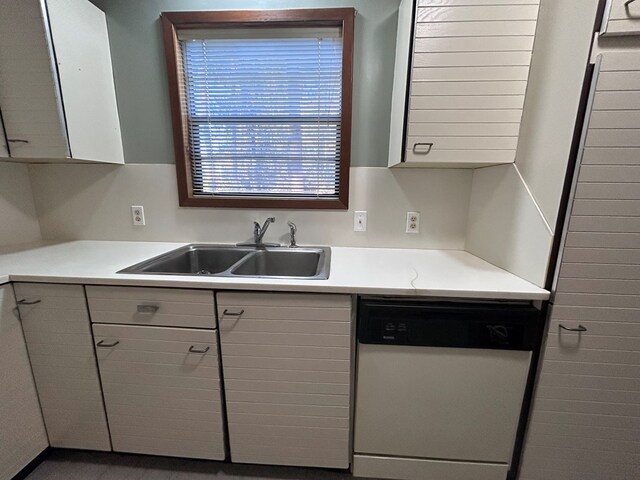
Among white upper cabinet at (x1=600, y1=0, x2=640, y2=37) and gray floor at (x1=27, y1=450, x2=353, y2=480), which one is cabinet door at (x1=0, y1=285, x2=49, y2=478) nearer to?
gray floor at (x1=27, y1=450, x2=353, y2=480)

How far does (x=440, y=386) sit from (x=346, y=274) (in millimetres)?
585

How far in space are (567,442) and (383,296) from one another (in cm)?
95

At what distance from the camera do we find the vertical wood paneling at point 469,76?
1.00m

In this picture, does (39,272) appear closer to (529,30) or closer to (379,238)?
(379,238)

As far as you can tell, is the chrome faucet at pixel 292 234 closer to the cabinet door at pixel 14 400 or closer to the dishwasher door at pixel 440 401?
the dishwasher door at pixel 440 401

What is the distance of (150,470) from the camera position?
125 centimetres

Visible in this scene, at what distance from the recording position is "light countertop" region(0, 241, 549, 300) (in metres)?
0.98

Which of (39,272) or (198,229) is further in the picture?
(198,229)

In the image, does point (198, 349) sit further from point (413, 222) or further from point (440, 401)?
point (413, 222)

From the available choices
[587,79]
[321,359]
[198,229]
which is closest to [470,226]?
[587,79]

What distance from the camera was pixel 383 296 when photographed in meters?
1.04

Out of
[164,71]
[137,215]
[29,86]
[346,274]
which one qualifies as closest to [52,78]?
[29,86]

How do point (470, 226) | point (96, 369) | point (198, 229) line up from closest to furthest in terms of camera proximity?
point (96, 369), point (470, 226), point (198, 229)

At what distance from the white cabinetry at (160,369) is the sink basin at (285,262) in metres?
0.47
